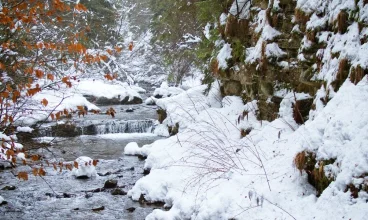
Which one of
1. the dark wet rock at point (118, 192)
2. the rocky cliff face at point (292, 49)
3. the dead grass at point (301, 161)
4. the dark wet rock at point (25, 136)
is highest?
the rocky cliff face at point (292, 49)

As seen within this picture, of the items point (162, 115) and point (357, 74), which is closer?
point (357, 74)

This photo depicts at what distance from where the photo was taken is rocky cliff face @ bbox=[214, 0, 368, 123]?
4977mm

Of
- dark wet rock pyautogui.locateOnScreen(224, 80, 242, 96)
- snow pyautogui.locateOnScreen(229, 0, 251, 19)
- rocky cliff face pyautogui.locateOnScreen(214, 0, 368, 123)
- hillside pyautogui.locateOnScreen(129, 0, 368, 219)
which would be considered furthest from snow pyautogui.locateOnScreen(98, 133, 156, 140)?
snow pyautogui.locateOnScreen(229, 0, 251, 19)

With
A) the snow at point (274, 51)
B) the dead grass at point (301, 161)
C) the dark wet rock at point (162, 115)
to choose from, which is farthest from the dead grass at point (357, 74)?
the dark wet rock at point (162, 115)

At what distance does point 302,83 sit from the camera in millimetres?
6270

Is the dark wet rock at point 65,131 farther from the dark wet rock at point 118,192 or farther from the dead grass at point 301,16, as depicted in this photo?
the dead grass at point 301,16

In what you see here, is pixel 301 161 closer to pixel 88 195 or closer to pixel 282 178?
pixel 282 178

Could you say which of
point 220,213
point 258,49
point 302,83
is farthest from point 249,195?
point 258,49

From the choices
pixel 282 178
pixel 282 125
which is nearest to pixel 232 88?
pixel 282 125

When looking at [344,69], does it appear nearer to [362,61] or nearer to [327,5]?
[362,61]

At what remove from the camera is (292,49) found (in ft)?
22.4

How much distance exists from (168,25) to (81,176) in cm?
808

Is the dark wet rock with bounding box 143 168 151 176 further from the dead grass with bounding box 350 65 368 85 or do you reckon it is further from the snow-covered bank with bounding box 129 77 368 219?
the dead grass with bounding box 350 65 368 85

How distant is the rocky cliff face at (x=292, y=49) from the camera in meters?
4.98
